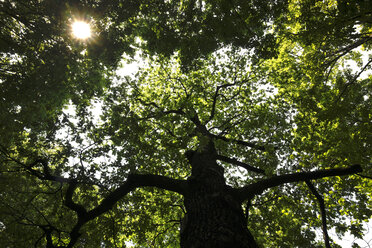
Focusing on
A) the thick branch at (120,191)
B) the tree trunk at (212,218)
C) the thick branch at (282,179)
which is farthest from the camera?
the thick branch at (120,191)

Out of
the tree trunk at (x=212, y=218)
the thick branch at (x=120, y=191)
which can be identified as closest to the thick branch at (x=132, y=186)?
the thick branch at (x=120, y=191)

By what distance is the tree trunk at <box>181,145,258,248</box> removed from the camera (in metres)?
2.86

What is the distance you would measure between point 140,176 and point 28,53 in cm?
512

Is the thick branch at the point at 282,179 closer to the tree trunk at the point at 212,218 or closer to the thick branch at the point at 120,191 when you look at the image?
the tree trunk at the point at 212,218

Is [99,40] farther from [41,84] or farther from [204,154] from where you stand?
[204,154]

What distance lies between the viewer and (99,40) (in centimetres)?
632

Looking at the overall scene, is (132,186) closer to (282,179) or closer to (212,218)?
(212,218)

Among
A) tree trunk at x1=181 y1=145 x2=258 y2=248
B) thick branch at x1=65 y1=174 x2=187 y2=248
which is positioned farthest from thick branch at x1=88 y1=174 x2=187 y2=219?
tree trunk at x1=181 y1=145 x2=258 y2=248

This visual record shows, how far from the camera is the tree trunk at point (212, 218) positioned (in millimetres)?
2859

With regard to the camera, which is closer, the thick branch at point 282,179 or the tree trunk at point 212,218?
the tree trunk at point 212,218

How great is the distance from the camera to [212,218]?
3.28 metres

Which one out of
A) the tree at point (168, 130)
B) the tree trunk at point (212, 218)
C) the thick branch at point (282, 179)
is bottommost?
the tree trunk at point (212, 218)

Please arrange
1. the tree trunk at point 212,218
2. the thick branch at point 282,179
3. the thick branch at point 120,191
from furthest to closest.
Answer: the thick branch at point 120,191 → the thick branch at point 282,179 → the tree trunk at point 212,218

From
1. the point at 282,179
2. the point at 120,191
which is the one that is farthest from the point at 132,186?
the point at 282,179
